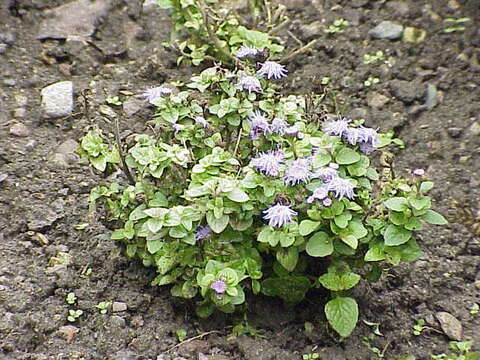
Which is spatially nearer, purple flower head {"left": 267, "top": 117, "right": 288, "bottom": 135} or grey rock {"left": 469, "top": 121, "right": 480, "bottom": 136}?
purple flower head {"left": 267, "top": 117, "right": 288, "bottom": 135}

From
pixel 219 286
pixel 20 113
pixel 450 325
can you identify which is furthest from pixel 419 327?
pixel 20 113

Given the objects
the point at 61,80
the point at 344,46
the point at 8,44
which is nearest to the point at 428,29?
the point at 344,46

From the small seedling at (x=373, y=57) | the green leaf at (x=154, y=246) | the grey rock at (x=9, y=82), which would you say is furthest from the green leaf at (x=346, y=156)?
the grey rock at (x=9, y=82)

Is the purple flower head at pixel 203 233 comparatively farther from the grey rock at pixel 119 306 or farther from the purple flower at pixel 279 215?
the grey rock at pixel 119 306

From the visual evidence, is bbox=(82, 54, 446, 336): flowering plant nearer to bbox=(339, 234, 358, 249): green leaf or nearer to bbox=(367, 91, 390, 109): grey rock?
bbox=(339, 234, 358, 249): green leaf

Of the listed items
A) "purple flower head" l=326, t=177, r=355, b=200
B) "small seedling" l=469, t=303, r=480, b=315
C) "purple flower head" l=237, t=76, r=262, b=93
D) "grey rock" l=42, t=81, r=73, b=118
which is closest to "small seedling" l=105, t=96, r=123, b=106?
"grey rock" l=42, t=81, r=73, b=118

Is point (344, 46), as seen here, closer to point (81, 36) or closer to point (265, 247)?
point (81, 36)
